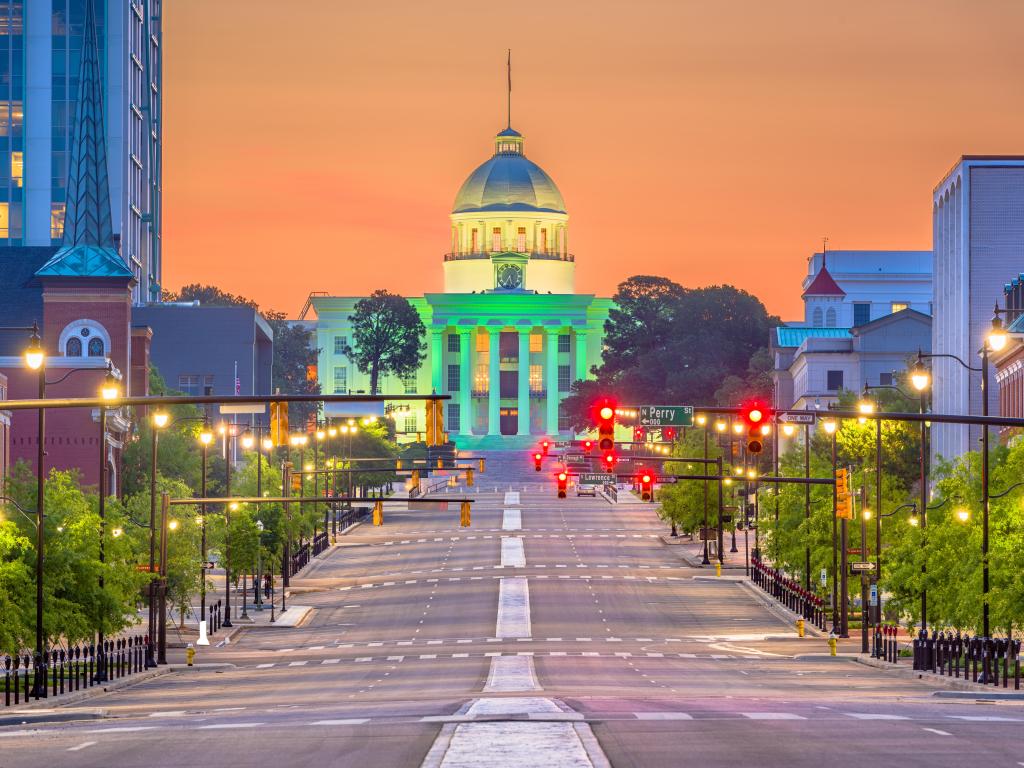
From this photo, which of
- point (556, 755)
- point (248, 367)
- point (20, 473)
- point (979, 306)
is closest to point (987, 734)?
point (556, 755)

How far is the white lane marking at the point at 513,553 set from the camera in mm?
108812

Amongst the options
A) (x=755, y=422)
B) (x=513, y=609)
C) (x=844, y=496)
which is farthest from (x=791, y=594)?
(x=755, y=422)

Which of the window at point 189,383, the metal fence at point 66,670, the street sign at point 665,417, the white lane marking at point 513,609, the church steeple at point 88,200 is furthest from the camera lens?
the window at point 189,383

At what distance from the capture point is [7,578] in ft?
168

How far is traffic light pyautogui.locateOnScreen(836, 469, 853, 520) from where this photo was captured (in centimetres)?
6175

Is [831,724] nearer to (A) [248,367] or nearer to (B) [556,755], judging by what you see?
(B) [556,755]

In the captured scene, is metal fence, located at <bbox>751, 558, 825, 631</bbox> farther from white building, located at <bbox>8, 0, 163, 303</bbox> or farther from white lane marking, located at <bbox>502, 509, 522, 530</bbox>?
white building, located at <bbox>8, 0, 163, 303</bbox>

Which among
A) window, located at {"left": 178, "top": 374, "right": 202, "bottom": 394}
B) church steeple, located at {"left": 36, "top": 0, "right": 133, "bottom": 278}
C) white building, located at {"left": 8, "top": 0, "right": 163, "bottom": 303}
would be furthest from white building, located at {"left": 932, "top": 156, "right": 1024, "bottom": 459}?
white building, located at {"left": 8, "top": 0, "right": 163, "bottom": 303}

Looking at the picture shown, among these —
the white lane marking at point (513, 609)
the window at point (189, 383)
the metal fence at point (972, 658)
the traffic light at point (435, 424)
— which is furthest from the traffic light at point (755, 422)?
the window at point (189, 383)

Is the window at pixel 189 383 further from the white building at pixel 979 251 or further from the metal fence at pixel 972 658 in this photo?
the metal fence at pixel 972 658

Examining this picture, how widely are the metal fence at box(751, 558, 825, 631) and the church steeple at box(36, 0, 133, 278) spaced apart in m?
49.8

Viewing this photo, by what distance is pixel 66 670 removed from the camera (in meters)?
59.8

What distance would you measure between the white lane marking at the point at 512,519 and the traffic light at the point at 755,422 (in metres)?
94.4

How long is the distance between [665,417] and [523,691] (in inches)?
531
